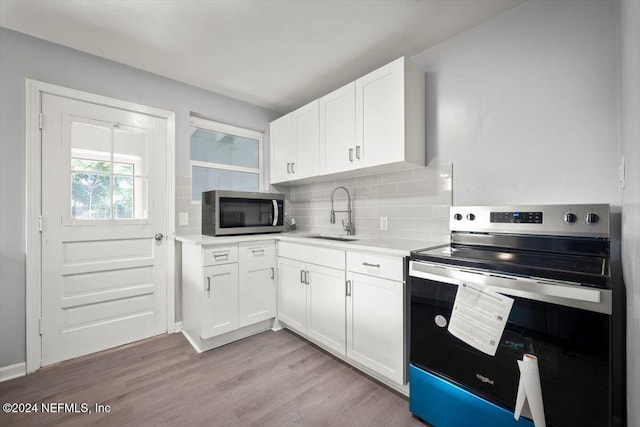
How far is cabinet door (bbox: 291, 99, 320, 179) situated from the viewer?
8.41 feet

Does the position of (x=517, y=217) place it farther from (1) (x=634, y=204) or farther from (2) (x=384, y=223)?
(2) (x=384, y=223)

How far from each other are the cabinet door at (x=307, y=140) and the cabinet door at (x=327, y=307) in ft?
3.22

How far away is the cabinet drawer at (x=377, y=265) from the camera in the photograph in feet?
5.33

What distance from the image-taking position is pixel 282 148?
3.00 m

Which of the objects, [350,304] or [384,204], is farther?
[384,204]

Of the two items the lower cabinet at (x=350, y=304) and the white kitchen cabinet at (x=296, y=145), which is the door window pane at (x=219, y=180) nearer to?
the white kitchen cabinet at (x=296, y=145)

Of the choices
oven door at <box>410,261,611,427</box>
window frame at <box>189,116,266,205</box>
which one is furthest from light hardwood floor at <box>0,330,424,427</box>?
window frame at <box>189,116,266,205</box>

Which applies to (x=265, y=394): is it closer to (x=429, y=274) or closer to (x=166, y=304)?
(x=429, y=274)

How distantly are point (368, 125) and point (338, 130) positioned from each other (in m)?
0.33

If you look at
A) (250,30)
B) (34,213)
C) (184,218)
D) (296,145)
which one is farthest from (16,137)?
(296,145)

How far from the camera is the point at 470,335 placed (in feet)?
4.00

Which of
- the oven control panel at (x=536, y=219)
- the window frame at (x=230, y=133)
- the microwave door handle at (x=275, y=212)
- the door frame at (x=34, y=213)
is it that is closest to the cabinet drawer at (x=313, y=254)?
the microwave door handle at (x=275, y=212)

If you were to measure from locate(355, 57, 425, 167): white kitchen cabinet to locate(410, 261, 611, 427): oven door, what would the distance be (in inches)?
36.2

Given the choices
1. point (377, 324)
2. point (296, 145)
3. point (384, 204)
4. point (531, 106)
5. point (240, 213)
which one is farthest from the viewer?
point (296, 145)
